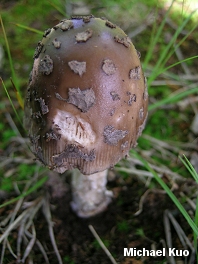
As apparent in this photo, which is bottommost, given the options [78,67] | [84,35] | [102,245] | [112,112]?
[102,245]

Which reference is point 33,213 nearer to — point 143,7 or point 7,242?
point 7,242

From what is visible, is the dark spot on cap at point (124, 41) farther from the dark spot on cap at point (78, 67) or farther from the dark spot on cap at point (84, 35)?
the dark spot on cap at point (78, 67)

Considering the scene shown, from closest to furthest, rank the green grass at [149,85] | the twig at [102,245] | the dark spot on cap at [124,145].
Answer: the dark spot on cap at [124,145] < the twig at [102,245] < the green grass at [149,85]

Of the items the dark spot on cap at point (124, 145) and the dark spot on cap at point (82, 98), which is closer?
the dark spot on cap at point (82, 98)

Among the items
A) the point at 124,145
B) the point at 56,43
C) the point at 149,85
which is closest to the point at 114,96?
the point at 124,145

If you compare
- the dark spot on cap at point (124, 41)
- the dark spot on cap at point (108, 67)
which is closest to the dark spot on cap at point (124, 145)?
the dark spot on cap at point (108, 67)

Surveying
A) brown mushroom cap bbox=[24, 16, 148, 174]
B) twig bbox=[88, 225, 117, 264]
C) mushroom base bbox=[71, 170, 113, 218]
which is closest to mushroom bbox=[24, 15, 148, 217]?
brown mushroom cap bbox=[24, 16, 148, 174]

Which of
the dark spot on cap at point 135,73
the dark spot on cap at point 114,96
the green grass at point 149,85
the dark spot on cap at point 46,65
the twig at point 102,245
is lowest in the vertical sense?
the twig at point 102,245

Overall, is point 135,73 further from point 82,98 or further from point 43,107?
point 43,107
